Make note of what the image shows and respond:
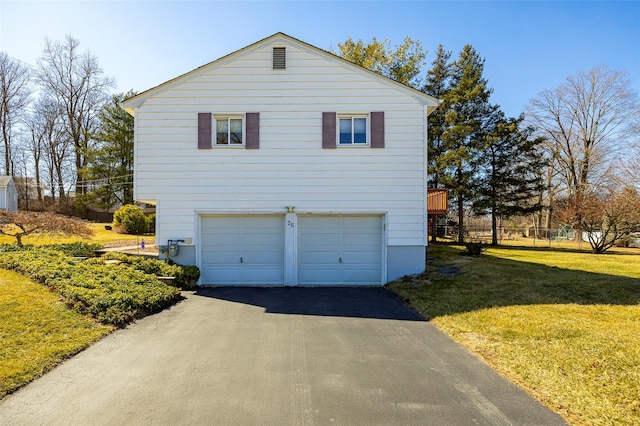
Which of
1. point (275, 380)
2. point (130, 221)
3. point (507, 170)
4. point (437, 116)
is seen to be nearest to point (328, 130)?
point (275, 380)

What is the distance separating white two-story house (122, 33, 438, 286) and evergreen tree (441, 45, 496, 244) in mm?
11363

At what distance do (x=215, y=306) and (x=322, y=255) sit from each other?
11.9 feet

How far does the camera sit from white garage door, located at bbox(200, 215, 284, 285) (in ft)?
33.0

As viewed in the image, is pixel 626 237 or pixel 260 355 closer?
pixel 260 355

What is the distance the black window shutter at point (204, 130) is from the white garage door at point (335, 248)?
361cm

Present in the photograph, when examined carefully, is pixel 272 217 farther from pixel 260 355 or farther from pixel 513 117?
pixel 513 117

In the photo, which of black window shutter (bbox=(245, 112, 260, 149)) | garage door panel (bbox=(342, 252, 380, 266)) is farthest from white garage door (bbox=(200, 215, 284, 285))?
black window shutter (bbox=(245, 112, 260, 149))

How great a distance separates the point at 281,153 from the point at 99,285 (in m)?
5.70

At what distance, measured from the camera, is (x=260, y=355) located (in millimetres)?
4805

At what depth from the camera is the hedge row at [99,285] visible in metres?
6.24

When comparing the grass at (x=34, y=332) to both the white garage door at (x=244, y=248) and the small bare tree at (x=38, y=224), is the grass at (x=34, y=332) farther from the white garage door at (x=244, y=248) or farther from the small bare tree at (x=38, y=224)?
the small bare tree at (x=38, y=224)

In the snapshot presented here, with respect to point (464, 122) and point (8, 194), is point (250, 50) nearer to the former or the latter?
point (464, 122)

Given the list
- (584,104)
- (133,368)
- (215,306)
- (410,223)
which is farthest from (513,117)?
(133,368)

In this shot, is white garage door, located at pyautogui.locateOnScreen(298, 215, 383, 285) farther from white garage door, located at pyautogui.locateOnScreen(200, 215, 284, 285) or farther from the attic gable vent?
the attic gable vent
